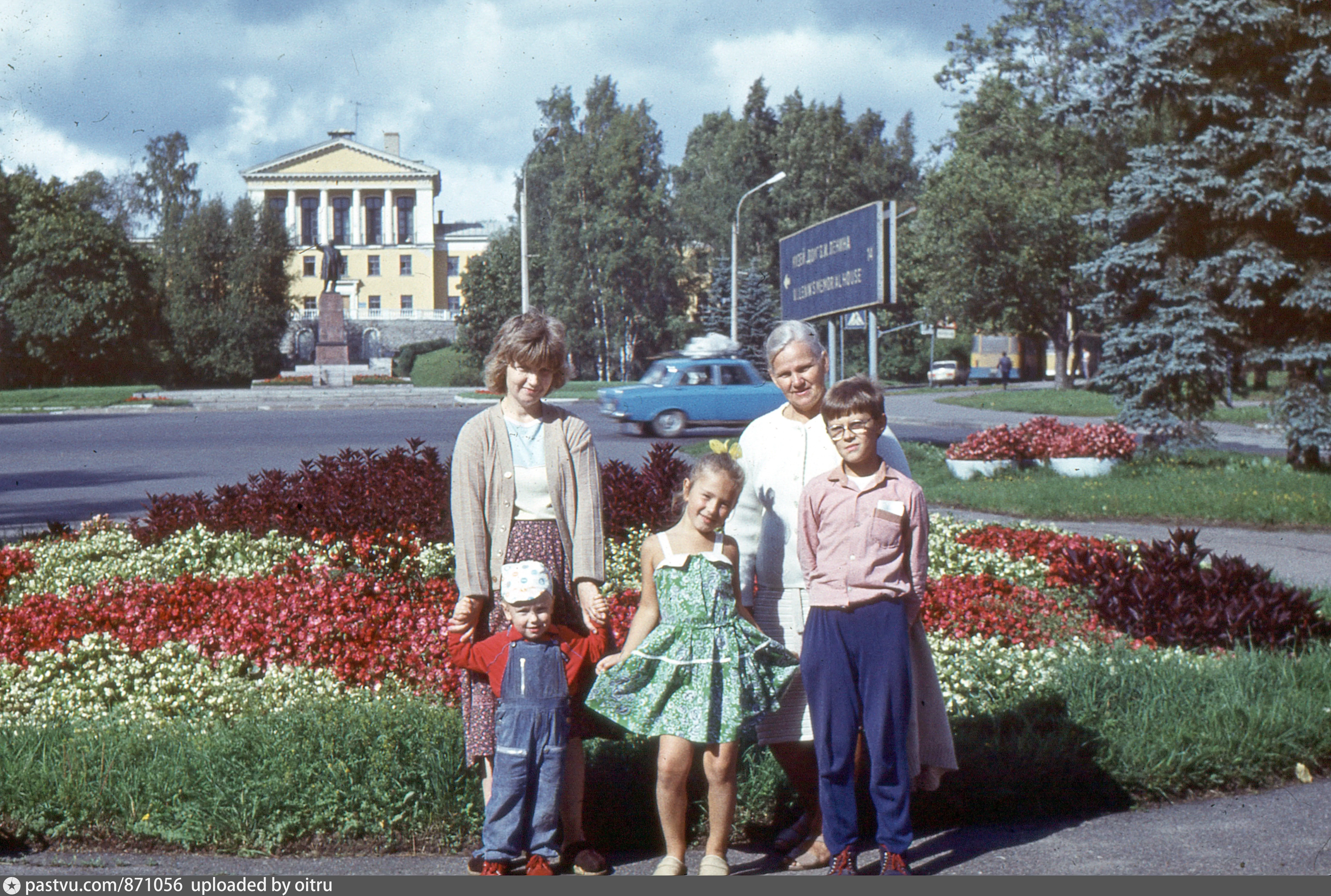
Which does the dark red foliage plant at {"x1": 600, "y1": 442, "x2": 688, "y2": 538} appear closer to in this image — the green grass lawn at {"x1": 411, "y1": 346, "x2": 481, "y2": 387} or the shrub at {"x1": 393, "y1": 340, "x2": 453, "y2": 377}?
the green grass lawn at {"x1": 411, "y1": 346, "x2": 481, "y2": 387}

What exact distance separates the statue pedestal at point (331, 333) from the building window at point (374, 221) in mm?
47507

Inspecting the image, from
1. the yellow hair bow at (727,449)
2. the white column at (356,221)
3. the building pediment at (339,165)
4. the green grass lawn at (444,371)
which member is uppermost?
the building pediment at (339,165)

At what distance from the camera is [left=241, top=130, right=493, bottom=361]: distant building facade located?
3637 inches

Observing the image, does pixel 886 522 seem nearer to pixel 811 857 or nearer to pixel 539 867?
pixel 811 857

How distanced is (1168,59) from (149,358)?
4839cm

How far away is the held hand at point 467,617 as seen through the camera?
3.89 meters

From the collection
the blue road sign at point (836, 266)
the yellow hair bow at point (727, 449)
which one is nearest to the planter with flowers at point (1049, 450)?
the blue road sign at point (836, 266)

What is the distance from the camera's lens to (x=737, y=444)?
407cm

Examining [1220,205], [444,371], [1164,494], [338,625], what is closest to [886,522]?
[338,625]

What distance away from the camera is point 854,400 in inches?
148

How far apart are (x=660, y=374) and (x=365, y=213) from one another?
74017mm

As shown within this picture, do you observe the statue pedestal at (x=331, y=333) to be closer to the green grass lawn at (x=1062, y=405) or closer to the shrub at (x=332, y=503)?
the green grass lawn at (x=1062, y=405)

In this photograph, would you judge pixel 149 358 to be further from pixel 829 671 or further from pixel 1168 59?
pixel 829 671

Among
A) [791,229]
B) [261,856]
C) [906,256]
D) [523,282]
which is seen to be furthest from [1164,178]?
[791,229]
